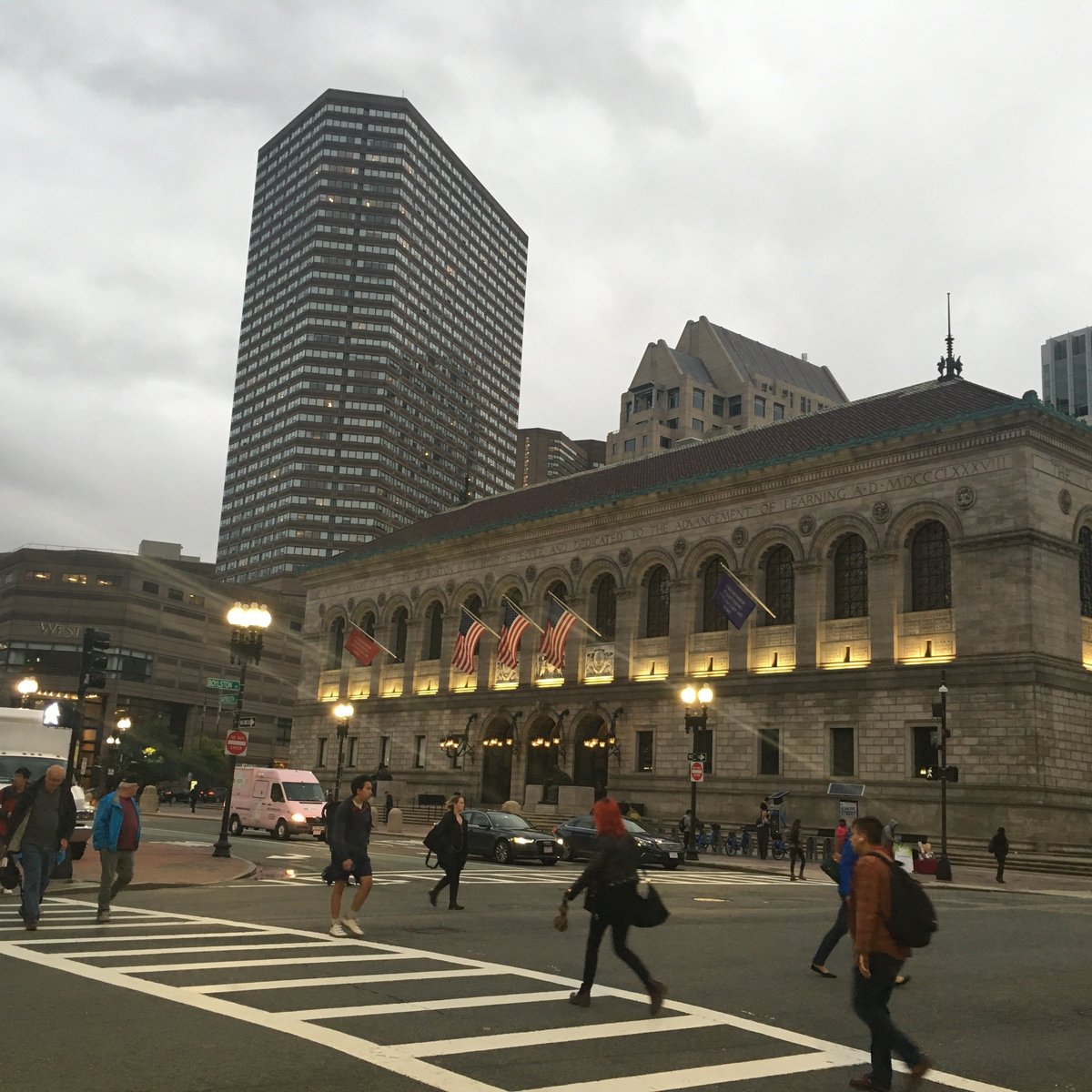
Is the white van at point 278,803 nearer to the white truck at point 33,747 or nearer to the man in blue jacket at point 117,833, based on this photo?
the white truck at point 33,747

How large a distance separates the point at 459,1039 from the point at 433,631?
59224 mm

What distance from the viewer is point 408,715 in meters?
66.3

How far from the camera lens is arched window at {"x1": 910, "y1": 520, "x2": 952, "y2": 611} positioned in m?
43.8

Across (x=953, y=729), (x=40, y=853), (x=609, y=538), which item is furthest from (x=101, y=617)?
(x=40, y=853)

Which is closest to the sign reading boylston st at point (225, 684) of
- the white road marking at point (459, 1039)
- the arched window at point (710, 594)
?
the white road marking at point (459, 1039)

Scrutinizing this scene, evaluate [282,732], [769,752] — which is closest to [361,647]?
[769,752]

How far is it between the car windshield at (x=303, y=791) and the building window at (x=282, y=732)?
107 m

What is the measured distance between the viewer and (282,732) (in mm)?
147875

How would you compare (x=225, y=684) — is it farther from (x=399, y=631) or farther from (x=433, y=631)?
(x=399, y=631)

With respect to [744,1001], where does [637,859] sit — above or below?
above

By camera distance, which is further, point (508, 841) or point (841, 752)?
point (841, 752)

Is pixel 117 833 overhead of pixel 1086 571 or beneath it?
beneath

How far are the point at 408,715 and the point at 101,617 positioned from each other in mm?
74510

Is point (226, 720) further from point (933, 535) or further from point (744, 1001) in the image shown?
point (744, 1001)
